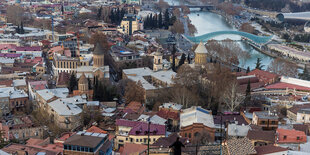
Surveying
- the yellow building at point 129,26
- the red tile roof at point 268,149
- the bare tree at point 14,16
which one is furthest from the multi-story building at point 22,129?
the bare tree at point 14,16

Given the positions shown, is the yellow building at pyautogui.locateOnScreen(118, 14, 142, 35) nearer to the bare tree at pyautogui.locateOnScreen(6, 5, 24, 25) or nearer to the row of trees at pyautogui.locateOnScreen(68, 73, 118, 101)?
the bare tree at pyautogui.locateOnScreen(6, 5, 24, 25)

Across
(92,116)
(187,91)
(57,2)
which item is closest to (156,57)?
(187,91)

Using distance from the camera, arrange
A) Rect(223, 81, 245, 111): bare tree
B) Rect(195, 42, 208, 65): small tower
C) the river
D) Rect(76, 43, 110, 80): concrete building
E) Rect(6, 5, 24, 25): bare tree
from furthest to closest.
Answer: Rect(6, 5, 24, 25): bare tree, the river, Rect(195, 42, 208, 65): small tower, Rect(76, 43, 110, 80): concrete building, Rect(223, 81, 245, 111): bare tree

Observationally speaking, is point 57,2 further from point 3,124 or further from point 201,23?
point 3,124

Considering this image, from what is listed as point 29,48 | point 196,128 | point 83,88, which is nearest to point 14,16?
point 29,48

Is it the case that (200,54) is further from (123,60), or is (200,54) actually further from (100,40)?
(100,40)

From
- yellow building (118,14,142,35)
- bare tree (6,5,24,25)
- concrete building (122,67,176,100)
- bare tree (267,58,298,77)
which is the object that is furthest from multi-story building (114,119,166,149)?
Result: bare tree (6,5,24,25)
